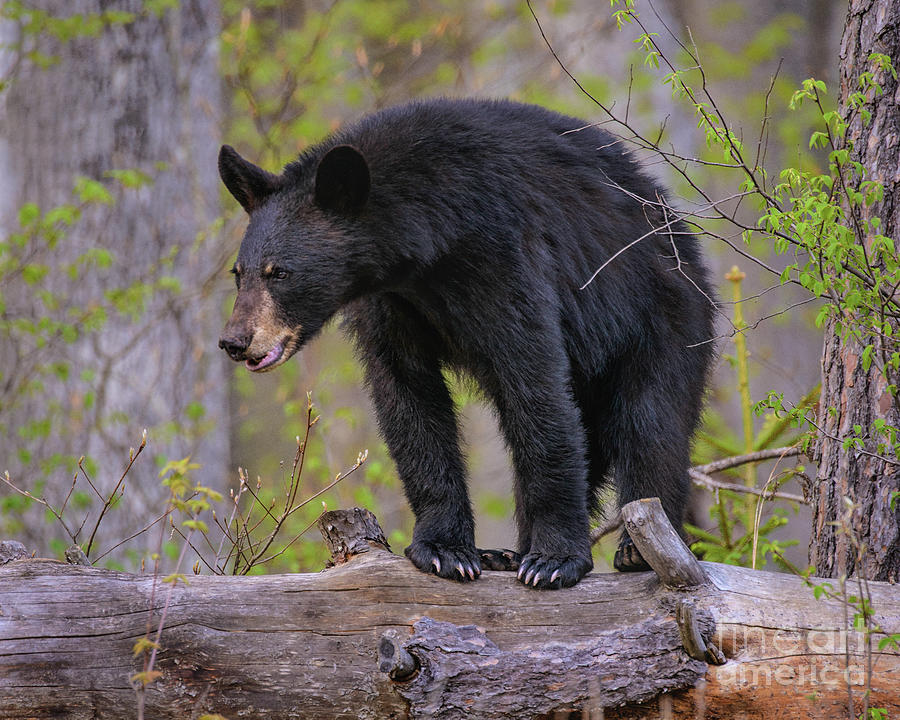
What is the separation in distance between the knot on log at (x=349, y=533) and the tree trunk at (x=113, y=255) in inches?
139

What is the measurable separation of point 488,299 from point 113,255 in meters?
4.38

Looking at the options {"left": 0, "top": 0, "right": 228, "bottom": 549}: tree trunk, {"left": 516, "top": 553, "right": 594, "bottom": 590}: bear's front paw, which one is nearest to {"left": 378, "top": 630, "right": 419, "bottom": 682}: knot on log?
{"left": 516, "top": 553, "right": 594, "bottom": 590}: bear's front paw

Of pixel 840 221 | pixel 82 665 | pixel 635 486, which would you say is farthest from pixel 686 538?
pixel 82 665

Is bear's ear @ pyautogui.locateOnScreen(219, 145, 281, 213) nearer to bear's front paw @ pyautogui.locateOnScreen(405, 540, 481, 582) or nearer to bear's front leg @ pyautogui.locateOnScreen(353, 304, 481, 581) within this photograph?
bear's front leg @ pyautogui.locateOnScreen(353, 304, 481, 581)

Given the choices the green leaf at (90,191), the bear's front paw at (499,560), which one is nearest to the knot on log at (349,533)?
the bear's front paw at (499,560)

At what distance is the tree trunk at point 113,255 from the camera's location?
7.02 metres

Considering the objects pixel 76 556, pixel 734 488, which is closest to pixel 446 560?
pixel 76 556

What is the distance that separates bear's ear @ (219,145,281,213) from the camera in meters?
3.70

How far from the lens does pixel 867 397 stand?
3877 mm

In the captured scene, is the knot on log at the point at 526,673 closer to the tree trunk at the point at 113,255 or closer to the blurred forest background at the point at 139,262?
the blurred forest background at the point at 139,262

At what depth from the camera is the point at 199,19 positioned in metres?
8.16

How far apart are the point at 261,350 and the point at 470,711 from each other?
1.39 metres

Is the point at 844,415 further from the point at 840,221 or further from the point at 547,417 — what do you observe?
the point at 547,417

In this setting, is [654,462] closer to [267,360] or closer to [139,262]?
[267,360]
